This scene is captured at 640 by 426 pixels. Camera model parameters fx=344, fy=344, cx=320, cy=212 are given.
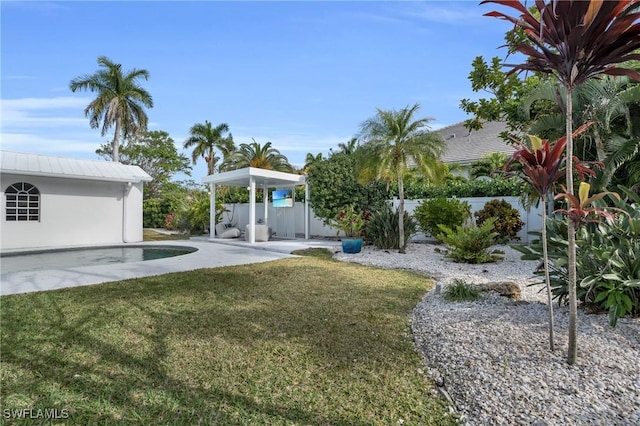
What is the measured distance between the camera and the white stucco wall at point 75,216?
42.8ft

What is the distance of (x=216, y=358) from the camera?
323 centimetres

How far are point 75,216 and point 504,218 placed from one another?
16.5 meters

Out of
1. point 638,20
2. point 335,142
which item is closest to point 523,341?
point 638,20

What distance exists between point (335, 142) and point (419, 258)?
18.8 metres

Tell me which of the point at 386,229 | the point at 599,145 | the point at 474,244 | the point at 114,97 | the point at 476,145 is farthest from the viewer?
the point at 114,97

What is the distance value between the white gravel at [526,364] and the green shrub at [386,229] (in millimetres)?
6296

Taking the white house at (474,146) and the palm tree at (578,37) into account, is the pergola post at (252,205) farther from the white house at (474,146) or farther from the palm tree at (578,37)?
the palm tree at (578,37)

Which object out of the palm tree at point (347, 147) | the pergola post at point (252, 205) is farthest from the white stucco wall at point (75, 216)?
the palm tree at point (347, 147)

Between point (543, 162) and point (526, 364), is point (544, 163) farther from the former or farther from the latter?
point (526, 364)

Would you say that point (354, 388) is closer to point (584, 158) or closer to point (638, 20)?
point (638, 20)

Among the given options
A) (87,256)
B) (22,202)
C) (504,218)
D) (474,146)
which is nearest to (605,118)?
(504,218)

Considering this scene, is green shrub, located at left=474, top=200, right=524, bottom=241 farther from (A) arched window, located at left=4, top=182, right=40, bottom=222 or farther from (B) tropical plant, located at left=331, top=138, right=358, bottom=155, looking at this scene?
(A) arched window, located at left=4, top=182, right=40, bottom=222

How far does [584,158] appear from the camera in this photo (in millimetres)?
7996

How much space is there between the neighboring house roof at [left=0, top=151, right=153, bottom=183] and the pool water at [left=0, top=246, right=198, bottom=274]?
2926 mm
